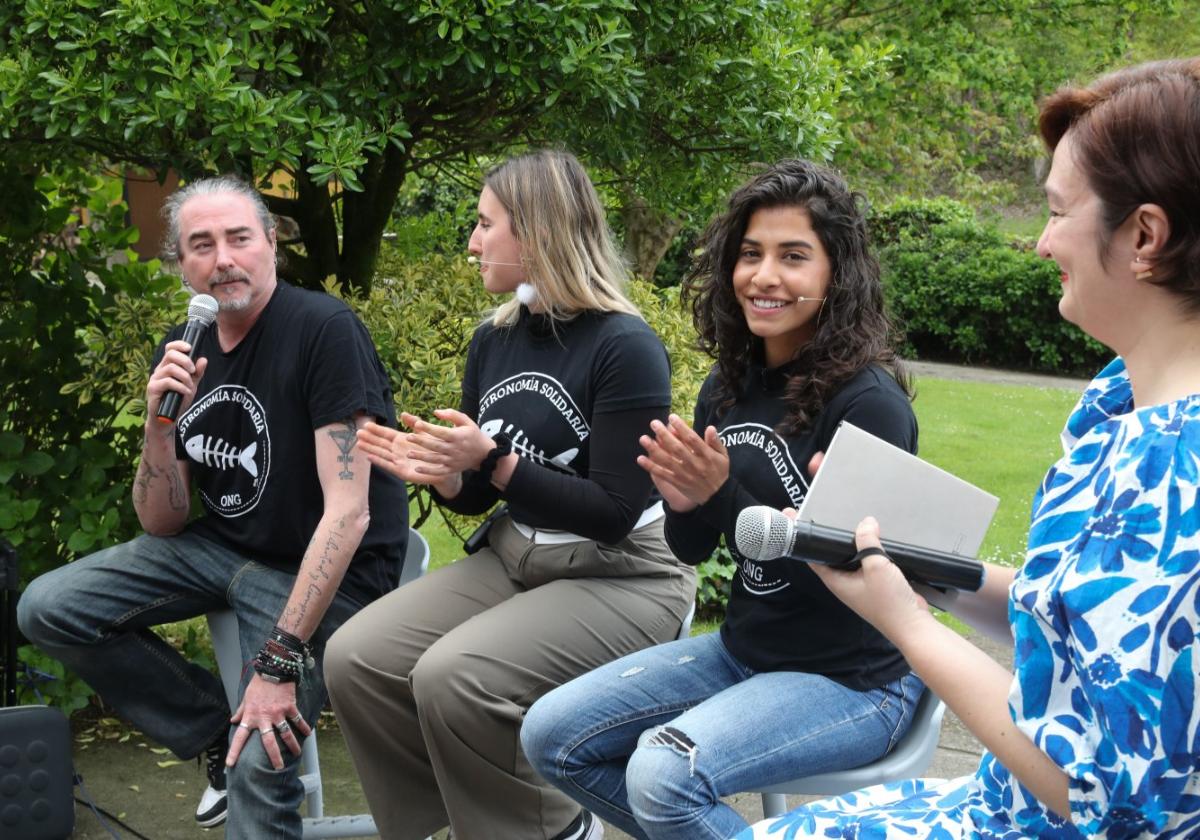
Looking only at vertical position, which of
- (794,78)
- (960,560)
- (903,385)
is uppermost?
(794,78)

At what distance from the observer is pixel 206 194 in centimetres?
326

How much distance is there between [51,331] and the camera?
4.11m

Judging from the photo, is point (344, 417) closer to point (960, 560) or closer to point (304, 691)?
point (304, 691)

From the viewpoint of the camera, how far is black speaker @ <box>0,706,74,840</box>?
2.94 m

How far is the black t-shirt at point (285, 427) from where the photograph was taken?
3.12 meters

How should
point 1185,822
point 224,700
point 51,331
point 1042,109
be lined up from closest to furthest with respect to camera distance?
point 1185,822
point 1042,109
point 224,700
point 51,331

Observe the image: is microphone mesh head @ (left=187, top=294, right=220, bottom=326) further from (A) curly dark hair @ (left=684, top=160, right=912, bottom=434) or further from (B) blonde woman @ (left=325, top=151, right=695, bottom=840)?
(A) curly dark hair @ (left=684, top=160, right=912, bottom=434)

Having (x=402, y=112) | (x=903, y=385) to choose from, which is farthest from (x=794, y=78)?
(x=903, y=385)

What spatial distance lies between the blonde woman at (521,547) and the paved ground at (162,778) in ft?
2.53

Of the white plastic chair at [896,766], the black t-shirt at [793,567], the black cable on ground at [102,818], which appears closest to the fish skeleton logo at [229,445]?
the black cable on ground at [102,818]

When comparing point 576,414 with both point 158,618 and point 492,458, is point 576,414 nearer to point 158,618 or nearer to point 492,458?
point 492,458

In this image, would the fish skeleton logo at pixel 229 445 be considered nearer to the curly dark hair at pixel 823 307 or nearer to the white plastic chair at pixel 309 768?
the white plastic chair at pixel 309 768

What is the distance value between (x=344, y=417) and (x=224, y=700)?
946 millimetres

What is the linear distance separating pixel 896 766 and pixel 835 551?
31.2 inches
